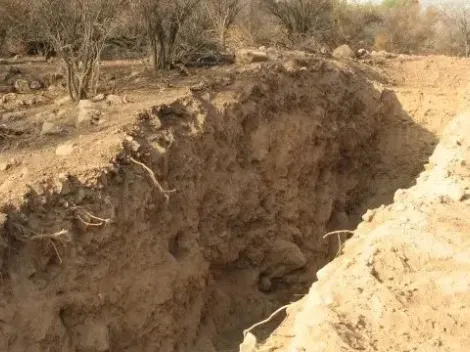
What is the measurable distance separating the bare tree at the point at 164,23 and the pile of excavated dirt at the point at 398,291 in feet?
14.4

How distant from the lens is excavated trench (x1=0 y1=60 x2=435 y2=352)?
4.75 m

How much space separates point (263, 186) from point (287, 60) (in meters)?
2.01

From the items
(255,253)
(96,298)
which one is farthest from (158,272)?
(255,253)

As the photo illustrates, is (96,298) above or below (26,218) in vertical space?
below

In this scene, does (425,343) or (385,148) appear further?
(385,148)

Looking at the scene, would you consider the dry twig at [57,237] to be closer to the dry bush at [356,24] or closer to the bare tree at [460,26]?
the dry bush at [356,24]

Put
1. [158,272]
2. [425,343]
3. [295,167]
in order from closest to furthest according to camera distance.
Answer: [425,343] < [158,272] < [295,167]

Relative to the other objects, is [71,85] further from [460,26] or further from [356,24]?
[460,26]

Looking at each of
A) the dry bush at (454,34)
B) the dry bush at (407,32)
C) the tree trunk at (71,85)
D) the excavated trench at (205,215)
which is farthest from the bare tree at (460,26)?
the tree trunk at (71,85)

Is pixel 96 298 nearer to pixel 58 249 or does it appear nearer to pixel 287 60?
pixel 58 249

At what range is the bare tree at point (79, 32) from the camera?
22.0 ft

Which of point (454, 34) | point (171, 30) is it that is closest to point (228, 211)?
point (171, 30)

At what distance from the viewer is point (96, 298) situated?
496 cm

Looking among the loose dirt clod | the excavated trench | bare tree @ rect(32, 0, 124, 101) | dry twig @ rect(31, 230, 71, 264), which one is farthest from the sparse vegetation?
dry twig @ rect(31, 230, 71, 264)
